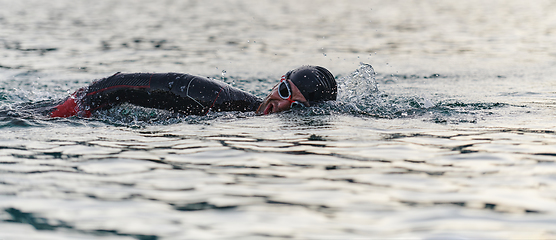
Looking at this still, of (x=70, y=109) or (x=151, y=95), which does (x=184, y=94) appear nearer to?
(x=151, y=95)

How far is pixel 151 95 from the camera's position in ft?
20.4

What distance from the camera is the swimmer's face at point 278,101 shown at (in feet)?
21.3

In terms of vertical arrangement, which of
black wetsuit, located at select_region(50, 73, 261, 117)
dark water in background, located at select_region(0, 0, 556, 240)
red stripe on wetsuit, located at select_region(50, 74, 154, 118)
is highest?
black wetsuit, located at select_region(50, 73, 261, 117)

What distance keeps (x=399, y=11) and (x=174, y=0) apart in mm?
15212

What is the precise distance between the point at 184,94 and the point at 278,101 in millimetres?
1144

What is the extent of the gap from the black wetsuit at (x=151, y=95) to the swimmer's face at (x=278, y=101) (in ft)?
1.63

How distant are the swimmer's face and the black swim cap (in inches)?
2.2

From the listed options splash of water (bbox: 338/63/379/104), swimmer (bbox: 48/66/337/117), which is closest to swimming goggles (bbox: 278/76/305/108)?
swimmer (bbox: 48/66/337/117)

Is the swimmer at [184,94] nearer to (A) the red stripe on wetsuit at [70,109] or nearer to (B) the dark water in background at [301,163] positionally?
(A) the red stripe on wetsuit at [70,109]

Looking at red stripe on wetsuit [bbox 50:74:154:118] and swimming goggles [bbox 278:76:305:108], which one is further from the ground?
swimming goggles [bbox 278:76:305:108]

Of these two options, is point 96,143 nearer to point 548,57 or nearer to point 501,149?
point 501,149

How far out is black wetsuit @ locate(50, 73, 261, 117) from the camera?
6.21 meters

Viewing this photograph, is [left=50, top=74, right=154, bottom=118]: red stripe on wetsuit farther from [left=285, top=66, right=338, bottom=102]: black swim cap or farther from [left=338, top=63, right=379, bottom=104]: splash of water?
[left=338, top=63, right=379, bottom=104]: splash of water

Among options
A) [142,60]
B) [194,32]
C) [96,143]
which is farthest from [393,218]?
[194,32]
